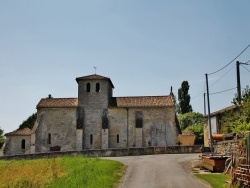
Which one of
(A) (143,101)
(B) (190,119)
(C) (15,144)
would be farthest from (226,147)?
(B) (190,119)

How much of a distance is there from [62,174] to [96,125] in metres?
25.7

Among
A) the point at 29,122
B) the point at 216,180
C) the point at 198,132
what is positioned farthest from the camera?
the point at 198,132

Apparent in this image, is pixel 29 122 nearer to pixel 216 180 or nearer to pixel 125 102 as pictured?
pixel 125 102

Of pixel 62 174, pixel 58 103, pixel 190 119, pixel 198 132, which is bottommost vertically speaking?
pixel 62 174

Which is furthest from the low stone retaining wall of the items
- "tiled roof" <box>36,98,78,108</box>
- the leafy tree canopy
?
the leafy tree canopy

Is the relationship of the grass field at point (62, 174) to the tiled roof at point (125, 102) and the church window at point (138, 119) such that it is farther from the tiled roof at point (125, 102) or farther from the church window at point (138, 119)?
the church window at point (138, 119)

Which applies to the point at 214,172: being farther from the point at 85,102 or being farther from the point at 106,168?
the point at 85,102

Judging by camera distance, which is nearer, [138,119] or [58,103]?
[138,119]

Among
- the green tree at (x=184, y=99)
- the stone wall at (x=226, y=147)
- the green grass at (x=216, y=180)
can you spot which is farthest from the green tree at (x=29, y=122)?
the green grass at (x=216, y=180)

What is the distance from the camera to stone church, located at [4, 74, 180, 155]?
47.9 m

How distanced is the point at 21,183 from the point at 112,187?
9773mm

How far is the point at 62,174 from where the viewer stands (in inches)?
913

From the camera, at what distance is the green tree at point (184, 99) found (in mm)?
74325

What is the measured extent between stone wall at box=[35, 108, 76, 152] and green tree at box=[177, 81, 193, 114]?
32474 millimetres
